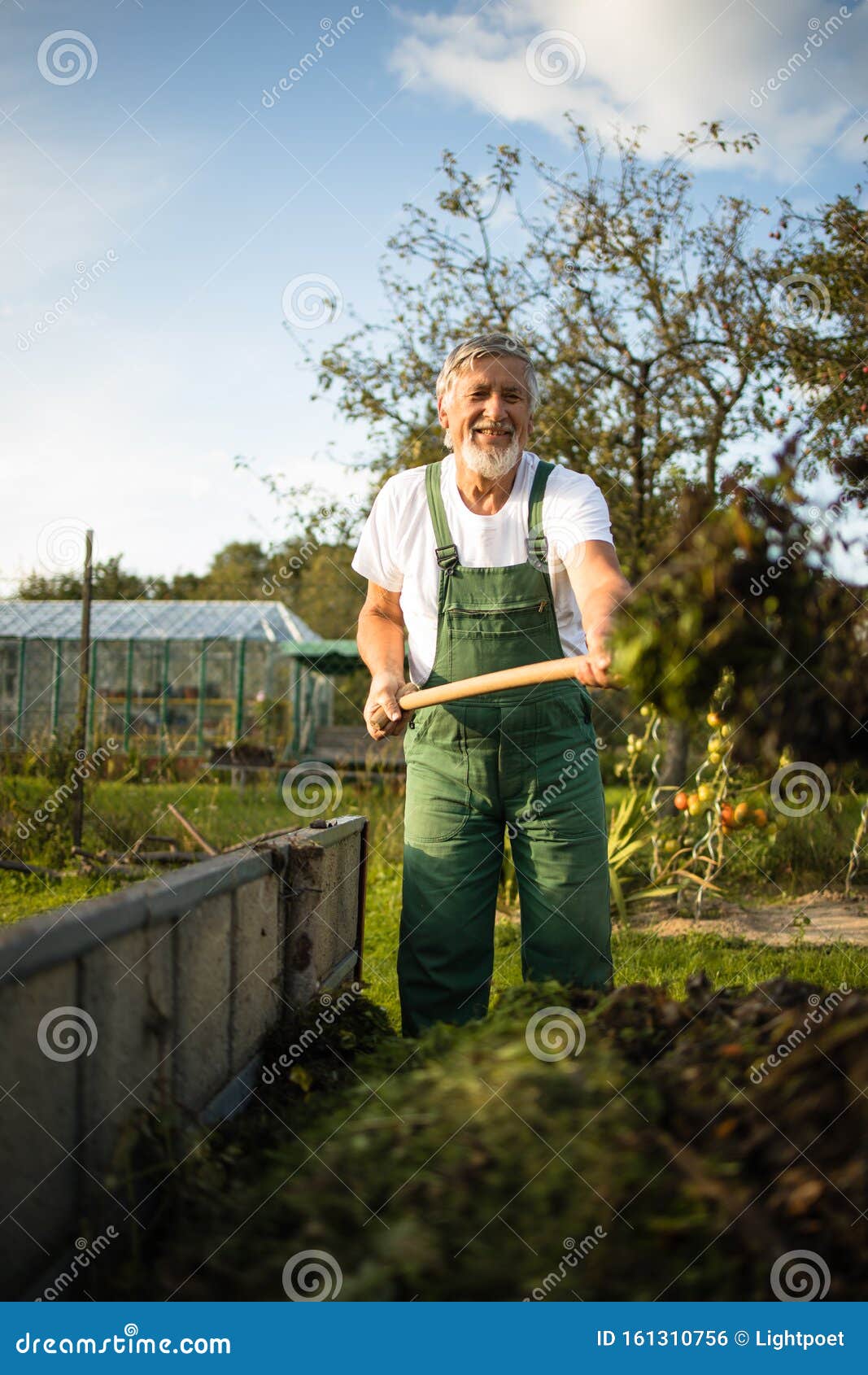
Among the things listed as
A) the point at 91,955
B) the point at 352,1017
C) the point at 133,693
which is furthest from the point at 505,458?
the point at 133,693

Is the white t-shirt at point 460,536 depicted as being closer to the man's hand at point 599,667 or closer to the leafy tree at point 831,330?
the man's hand at point 599,667

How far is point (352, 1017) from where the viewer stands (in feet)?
8.47

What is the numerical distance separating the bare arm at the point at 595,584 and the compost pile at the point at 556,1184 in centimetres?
88

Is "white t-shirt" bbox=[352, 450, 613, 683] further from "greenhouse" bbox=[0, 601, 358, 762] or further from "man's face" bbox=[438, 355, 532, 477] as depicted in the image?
"greenhouse" bbox=[0, 601, 358, 762]

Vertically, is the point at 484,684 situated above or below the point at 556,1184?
above

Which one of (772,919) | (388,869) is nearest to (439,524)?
(772,919)

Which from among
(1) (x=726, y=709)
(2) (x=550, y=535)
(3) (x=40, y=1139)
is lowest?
(3) (x=40, y=1139)

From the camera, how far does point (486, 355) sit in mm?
2840

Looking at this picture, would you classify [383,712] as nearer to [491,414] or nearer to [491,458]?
[491,458]

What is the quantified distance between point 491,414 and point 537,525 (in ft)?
1.03

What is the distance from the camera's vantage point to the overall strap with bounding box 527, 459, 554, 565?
9.01ft
